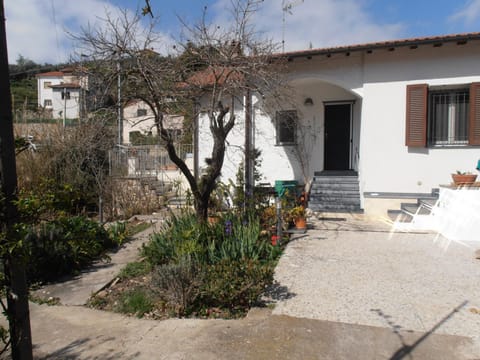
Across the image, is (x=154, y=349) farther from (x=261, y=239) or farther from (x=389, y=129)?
(x=389, y=129)

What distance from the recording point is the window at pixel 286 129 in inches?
406

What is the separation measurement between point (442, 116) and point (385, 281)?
604cm

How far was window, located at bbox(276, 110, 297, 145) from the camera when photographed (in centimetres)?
1031

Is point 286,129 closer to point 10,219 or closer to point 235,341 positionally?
point 235,341

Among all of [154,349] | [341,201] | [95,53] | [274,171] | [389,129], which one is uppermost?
[95,53]

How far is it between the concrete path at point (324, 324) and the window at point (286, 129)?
18.0 ft

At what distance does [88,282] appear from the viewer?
217 inches

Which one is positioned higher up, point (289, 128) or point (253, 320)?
point (289, 128)

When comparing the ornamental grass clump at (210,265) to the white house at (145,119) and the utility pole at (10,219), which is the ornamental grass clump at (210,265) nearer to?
the white house at (145,119)

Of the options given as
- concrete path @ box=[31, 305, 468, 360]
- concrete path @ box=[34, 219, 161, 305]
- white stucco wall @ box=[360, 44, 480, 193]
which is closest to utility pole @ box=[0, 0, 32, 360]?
concrete path @ box=[31, 305, 468, 360]

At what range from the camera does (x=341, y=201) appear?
31.1ft

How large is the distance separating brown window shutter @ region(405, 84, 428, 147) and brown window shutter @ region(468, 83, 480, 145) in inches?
39.5

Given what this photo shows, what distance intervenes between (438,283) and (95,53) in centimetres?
589

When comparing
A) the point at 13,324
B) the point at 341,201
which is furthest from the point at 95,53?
the point at 341,201
